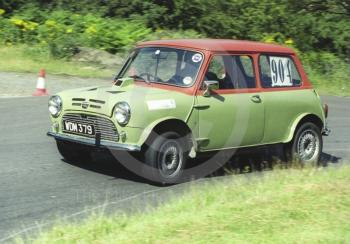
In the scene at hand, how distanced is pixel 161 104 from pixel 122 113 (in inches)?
20.1

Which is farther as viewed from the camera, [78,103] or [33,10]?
[33,10]

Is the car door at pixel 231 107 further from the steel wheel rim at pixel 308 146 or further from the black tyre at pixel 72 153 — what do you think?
the black tyre at pixel 72 153

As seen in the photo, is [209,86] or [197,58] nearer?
[209,86]

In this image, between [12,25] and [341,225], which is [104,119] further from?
[12,25]

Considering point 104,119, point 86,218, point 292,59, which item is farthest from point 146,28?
point 86,218

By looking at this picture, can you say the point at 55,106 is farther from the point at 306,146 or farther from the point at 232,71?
the point at 306,146

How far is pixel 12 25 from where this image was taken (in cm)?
2380

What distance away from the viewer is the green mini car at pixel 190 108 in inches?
304

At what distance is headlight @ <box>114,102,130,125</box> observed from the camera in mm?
7570

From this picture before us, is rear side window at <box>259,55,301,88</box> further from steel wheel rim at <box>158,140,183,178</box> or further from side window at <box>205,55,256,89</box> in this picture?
steel wheel rim at <box>158,140,183,178</box>

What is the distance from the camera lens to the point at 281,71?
9.34 m

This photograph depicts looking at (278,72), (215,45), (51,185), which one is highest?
(215,45)

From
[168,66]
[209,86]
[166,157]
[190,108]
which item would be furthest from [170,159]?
[168,66]

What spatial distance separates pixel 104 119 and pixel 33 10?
18689 millimetres
